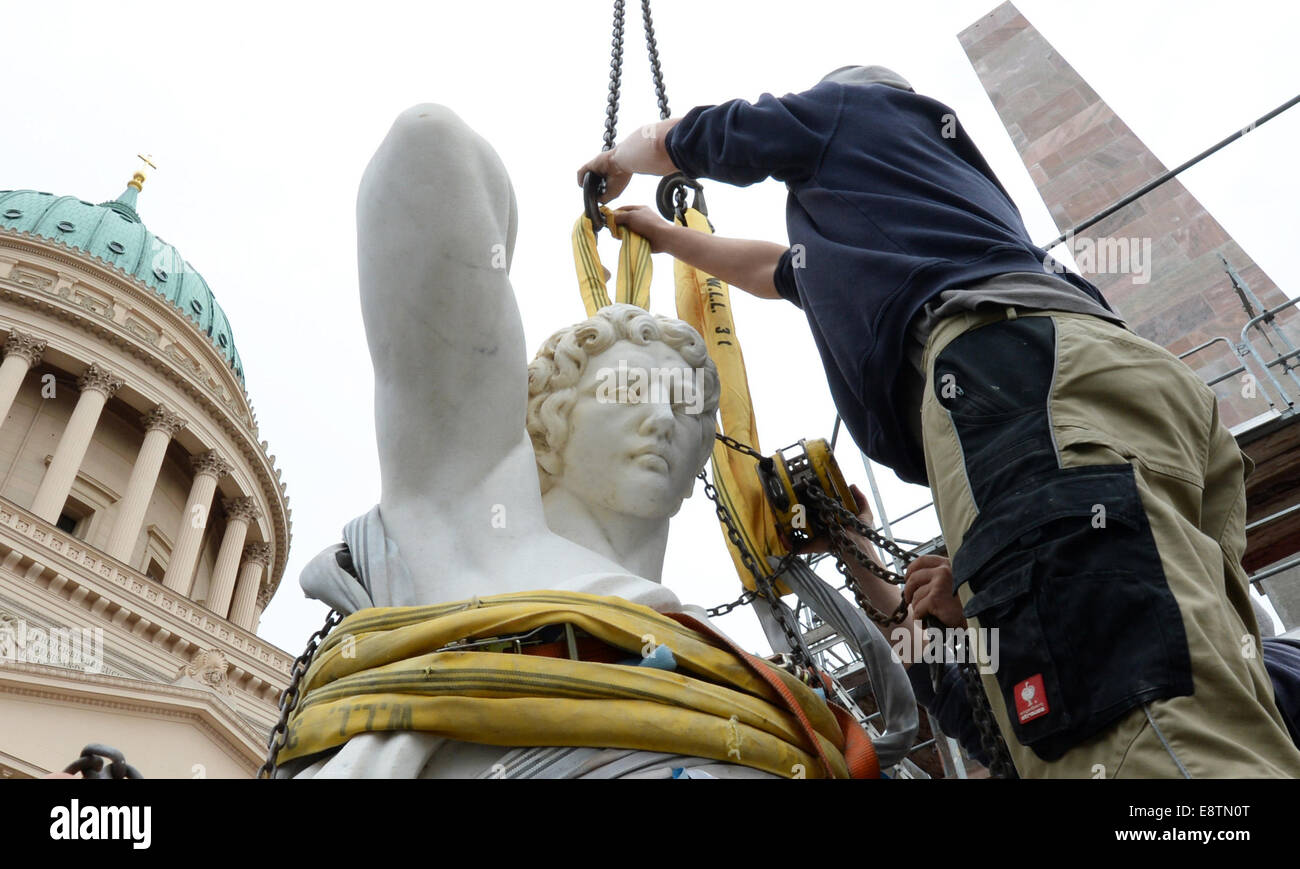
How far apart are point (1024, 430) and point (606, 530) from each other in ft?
3.15

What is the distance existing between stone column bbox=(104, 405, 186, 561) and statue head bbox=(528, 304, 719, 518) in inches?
1258

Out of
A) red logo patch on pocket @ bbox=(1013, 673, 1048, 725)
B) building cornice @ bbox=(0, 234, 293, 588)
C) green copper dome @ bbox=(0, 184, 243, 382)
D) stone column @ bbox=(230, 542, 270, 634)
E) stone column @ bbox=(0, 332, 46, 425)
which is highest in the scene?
green copper dome @ bbox=(0, 184, 243, 382)

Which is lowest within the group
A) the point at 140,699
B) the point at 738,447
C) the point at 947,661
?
the point at 947,661

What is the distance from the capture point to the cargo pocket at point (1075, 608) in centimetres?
179

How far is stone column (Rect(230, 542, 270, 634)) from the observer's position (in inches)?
1508

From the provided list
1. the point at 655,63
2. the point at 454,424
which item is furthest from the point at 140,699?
the point at 454,424

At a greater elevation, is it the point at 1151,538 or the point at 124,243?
the point at 124,243

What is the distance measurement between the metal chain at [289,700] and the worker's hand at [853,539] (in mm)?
1603

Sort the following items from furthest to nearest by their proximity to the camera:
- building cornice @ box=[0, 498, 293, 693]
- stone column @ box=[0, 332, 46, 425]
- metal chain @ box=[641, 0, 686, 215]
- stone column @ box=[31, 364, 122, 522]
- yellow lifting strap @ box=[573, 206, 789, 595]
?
stone column @ box=[0, 332, 46, 425]
stone column @ box=[31, 364, 122, 522]
building cornice @ box=[0, 498, 293, 693]
metal chain @ box=[641, 0, 686, 215]
yellow lifting strap @ box=[573, 206, 789, 595]

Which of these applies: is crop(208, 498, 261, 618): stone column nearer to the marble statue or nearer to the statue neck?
the statue neck

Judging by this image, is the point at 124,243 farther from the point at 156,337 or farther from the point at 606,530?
the point at 606,530

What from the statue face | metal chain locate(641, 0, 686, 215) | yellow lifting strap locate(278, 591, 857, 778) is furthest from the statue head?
metal chain locate(641, 0, 686, 215)

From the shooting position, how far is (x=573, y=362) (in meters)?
2.62
